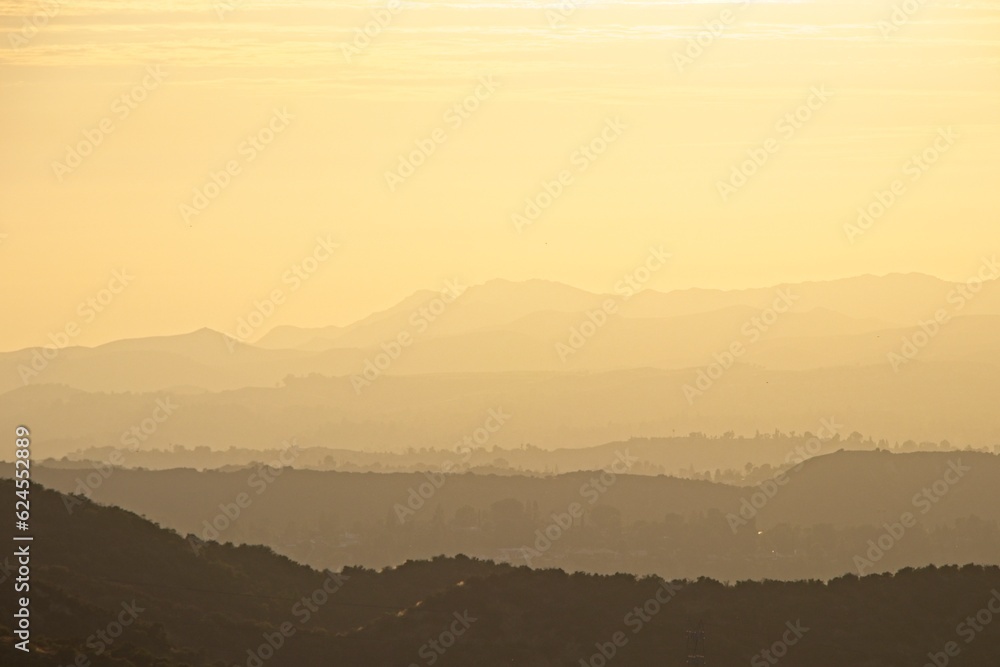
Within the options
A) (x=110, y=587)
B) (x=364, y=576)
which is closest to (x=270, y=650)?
(x=110, y=587)

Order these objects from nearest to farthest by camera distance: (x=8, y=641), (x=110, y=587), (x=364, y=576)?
(x=8, y=641) < (x=110, y=587) < (x=364, y=576)

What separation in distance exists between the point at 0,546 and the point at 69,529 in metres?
13.4

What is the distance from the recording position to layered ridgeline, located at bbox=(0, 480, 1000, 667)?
71125mm

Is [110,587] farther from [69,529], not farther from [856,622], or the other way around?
[856,622]

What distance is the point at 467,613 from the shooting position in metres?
78.2

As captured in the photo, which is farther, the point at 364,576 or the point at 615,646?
the point at 364,576

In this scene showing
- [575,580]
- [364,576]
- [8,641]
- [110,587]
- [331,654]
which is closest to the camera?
[8,641]

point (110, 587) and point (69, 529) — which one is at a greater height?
point (69, 529)

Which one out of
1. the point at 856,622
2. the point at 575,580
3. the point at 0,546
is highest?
the point at 0,546

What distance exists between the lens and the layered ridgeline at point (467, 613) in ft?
233

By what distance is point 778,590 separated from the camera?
87.4 metres

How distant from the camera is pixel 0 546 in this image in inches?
2849

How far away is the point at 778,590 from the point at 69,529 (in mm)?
45446

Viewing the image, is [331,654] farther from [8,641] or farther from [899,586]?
[899,586]
